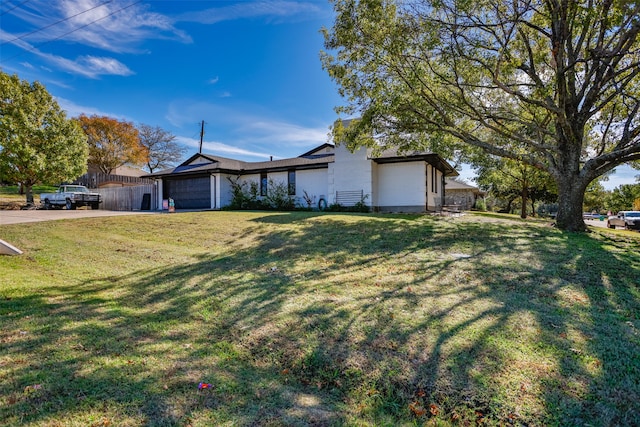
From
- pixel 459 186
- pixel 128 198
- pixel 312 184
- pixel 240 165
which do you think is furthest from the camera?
pixel 459 186

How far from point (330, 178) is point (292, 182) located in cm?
275

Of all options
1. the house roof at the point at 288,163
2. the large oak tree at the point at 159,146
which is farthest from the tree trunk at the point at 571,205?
the large oak tree at the point at 159,146

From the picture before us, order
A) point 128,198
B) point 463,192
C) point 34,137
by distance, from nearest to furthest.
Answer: point 34,137 < point 128,198 < point 463,192

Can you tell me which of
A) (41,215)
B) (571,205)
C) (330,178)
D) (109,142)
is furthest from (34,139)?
(571,205)

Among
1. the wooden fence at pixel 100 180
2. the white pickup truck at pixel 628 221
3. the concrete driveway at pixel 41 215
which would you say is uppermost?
the wooden fence at pixel 100 180

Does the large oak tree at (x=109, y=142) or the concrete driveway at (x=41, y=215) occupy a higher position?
the large oak tree at (x=109, y=142)

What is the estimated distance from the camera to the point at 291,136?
889 inches

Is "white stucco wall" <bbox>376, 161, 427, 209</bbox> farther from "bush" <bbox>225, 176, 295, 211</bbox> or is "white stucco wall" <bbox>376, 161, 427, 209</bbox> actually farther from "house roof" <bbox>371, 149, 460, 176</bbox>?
"bush" <bbox>225, 176, 295, 211</bbox>

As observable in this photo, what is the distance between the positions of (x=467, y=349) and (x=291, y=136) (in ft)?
68.5

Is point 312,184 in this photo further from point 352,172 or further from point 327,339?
point 327,339

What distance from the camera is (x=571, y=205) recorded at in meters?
9.95

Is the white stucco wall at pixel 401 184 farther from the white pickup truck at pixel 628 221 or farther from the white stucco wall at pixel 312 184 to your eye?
the white pickup truck at pixel 628 221

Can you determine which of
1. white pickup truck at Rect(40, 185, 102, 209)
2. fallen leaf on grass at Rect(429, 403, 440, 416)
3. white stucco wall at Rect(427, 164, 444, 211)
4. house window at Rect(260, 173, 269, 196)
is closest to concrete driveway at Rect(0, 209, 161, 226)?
white pickup truck at Rect(40, 185, 102, 209)

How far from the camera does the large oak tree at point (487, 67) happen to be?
354 inches
